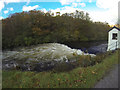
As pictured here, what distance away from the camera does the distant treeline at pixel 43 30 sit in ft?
48.6

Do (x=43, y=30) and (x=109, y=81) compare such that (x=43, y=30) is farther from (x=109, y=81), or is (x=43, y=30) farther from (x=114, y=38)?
(x=109, y=81)

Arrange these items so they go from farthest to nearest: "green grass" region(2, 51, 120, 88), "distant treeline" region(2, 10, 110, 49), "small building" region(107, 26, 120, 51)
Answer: "distant treeline" region(2, 10, 110, 49) → "small building" region(107, 26, 120, 51) → "green grass" region(2, 51, 120, 88)

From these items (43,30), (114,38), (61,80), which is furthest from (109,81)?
(43,30)

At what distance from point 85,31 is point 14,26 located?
15.4 metres

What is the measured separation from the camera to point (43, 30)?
17281 mm

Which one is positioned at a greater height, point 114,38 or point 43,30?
point 43,30

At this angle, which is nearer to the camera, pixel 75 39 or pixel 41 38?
pixel 41 38

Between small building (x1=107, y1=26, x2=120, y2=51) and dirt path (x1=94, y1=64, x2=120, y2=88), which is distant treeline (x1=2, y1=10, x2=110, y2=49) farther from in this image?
dirt path (x1=94, y1=64, x2=120, y2=88)

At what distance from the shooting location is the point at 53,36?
17.5m

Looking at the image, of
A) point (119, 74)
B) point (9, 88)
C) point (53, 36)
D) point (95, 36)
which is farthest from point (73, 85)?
point (95, 36)

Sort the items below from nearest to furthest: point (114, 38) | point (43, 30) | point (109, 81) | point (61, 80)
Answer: point (109, 81) < point (61, 80) < point (114, 38) < point (43, 30)

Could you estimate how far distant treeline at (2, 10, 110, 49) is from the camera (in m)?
14.8

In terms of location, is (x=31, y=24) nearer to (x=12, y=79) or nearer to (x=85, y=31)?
(x=85, y=31)

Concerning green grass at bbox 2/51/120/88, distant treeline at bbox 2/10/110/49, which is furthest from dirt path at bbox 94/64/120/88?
distant treeline at bbox 2/10/110/49
